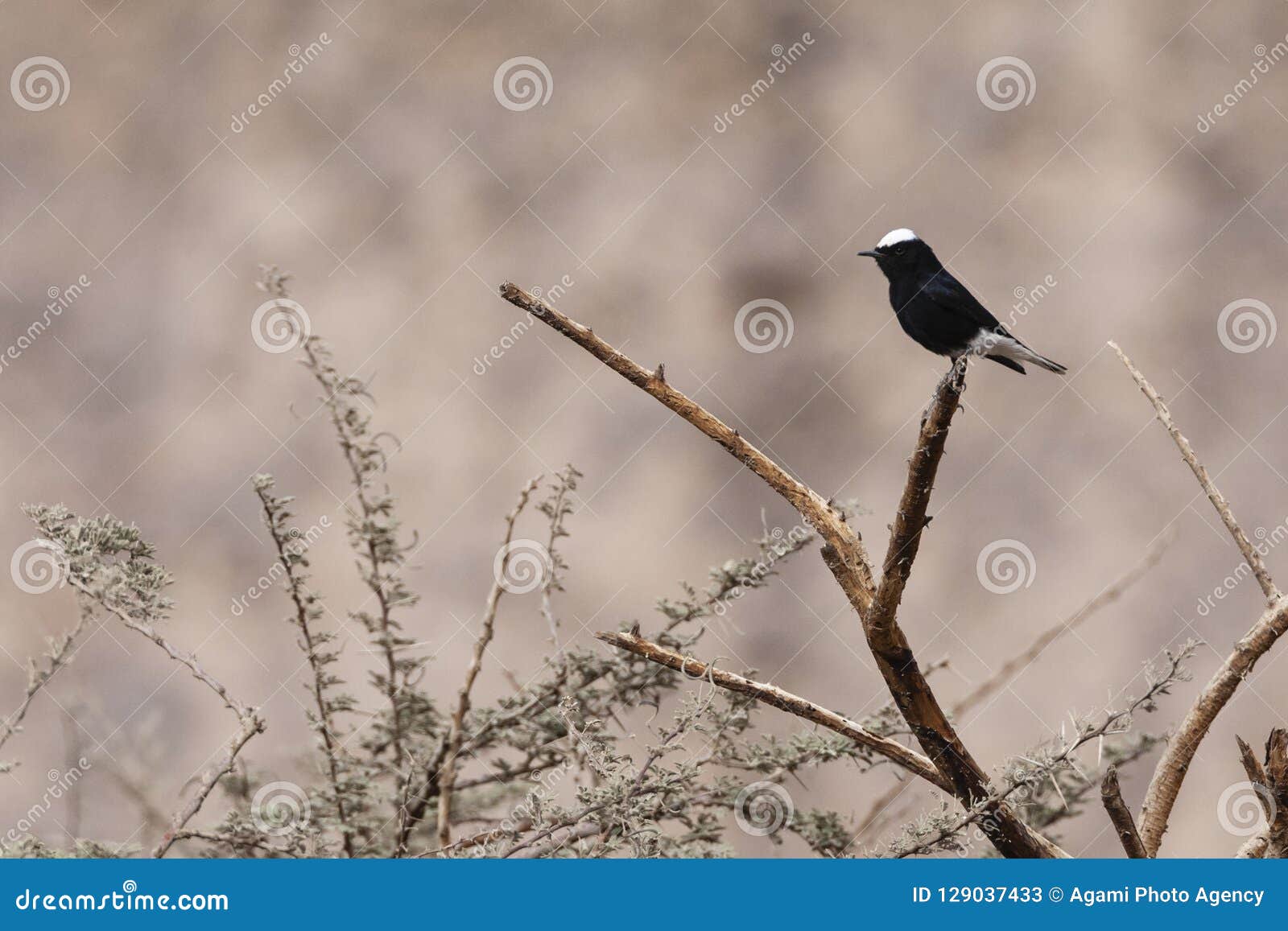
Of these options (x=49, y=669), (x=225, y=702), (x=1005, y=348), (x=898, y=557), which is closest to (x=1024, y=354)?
(x=1005, y=348)

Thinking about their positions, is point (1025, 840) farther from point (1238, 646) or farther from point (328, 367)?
point (328, 367)

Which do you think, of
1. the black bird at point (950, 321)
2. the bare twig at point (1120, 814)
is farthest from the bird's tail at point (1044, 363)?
the bare twig at point (1120, 814)

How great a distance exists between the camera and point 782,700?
2.74ft

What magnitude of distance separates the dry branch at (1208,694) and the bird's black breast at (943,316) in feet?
0.56

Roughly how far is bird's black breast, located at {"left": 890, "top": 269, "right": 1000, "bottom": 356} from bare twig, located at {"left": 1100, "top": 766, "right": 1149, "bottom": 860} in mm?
375

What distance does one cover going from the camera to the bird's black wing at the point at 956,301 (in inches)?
37.4

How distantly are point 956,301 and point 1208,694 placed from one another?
374 mm

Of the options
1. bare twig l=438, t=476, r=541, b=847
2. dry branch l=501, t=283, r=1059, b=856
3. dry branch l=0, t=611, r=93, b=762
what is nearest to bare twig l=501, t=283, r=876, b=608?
dry branch l=501, t=283, r=1059, b=856

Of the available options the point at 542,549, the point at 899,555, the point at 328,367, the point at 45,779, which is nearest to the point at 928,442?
the point at 899,555

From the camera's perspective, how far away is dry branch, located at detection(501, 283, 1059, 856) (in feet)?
2.54

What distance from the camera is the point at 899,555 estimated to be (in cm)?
77

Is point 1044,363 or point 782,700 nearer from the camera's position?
point 782,700

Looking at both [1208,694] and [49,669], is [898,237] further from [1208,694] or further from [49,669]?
[49,669]

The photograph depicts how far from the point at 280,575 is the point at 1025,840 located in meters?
A: 0.65
